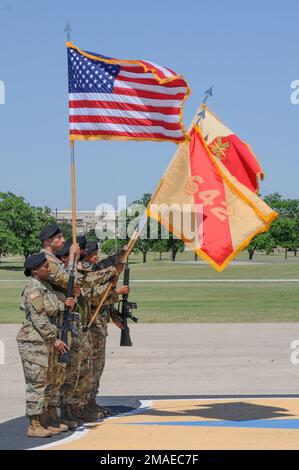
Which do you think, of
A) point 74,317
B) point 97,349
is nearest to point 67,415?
point 97,349

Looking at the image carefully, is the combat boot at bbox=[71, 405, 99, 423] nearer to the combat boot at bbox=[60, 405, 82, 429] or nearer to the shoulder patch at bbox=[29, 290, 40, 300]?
the combat boot at bbox=[60, 405, 82, 429]

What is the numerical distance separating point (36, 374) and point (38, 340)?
0.97ft

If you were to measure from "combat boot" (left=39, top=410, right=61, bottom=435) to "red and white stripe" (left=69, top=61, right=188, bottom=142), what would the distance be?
2.57 meters

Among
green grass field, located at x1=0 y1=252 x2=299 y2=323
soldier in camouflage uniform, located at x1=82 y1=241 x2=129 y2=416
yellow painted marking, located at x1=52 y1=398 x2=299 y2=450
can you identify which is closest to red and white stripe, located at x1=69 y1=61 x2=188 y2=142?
soldier in camouflage uniform, located at x1=82 y1=241 x2=129 y2=416

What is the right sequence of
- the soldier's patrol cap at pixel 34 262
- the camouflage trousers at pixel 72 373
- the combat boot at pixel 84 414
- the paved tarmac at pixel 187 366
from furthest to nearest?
the paved tarmac at pixel 187 366, the combat boot at pixel 84 414, the camouflage trousers at pixel 72 373, the soldier's patrol cap at pixel 34 262

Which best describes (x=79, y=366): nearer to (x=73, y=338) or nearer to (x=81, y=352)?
(x=81, y=352)

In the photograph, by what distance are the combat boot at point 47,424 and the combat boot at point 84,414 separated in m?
0.44

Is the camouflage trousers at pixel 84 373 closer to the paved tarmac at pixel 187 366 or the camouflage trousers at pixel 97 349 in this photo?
the camouflage trousers at pixel 97 349

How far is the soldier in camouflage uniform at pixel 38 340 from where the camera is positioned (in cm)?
861

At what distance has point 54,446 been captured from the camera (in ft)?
26.8

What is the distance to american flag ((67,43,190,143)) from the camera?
30.6 feet

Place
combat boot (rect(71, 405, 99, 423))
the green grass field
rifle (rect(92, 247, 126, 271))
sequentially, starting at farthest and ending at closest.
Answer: the green grass field
rifle (rect(92, 247, 126, 271))
combat boot (rect(71, 405, 99, 423))

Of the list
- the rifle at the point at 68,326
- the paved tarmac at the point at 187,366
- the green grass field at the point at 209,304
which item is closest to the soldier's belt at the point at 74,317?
the rifle at the point at 68,326
